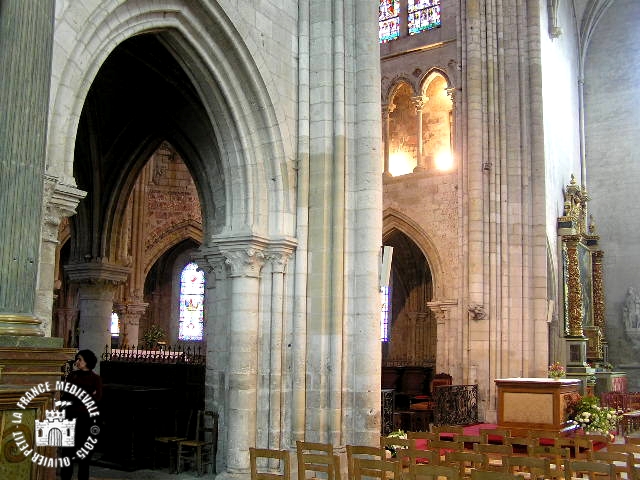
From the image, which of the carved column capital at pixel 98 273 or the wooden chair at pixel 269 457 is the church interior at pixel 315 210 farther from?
the wooden chair at pixel 269 457

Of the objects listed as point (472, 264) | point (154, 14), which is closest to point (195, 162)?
point (154, 14)

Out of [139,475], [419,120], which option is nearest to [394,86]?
[419,120]

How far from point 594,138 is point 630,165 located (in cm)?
167

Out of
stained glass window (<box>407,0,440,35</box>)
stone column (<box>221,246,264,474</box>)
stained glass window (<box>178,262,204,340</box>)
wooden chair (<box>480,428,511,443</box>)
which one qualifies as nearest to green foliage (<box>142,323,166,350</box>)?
stained glass window (<box>178,262,204,340</box>)

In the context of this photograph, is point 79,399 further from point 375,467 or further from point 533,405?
point 533,405

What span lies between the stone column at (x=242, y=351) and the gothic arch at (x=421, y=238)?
34.7 feet

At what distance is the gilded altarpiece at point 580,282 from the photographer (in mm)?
21812

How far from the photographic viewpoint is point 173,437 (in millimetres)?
11938

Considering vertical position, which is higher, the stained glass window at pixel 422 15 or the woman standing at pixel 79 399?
the stained glass window at pixel 422 15

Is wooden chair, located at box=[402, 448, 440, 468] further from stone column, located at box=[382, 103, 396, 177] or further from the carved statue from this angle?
the carved statue

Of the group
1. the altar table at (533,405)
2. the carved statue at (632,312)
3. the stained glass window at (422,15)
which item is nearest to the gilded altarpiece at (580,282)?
the carved statue at (632,312)

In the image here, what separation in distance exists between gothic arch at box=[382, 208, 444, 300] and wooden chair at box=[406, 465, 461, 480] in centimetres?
1445

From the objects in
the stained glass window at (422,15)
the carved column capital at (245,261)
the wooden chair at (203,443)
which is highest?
the stained glass window at (422,15)

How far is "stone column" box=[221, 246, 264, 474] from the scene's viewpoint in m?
10.8
